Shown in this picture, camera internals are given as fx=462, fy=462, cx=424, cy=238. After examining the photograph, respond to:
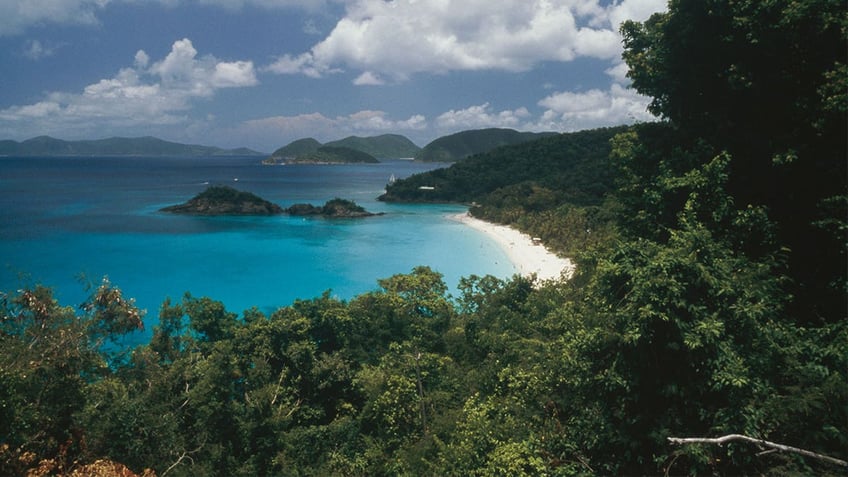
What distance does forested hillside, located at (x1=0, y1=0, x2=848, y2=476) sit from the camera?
490 cm

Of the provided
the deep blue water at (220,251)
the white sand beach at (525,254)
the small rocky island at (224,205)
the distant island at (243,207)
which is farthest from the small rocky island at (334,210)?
the white sand beach at (525,254)

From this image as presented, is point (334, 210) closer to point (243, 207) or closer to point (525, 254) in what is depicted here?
point (243, 207)

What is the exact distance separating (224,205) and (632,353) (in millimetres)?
60006

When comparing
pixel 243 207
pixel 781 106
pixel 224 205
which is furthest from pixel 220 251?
pixel 781 106

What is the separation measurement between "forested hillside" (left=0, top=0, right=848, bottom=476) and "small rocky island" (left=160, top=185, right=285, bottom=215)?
156 feet

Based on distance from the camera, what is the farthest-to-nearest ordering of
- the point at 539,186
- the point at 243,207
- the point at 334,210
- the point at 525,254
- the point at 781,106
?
the point at 539,186 → the point at 243,207 → the point at 334,210 → the point at 525,254 → the point at 781,106

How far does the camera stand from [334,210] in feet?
191

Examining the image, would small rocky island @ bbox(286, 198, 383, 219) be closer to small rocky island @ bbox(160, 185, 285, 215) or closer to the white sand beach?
small rocky island @ bbox(160, 185, 285, 215)

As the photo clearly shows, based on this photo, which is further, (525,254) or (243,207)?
(243,207)

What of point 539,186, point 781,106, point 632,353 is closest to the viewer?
point 632,353

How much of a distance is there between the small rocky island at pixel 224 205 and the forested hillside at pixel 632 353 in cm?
4745

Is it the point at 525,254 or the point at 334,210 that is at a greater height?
the point at 334,210

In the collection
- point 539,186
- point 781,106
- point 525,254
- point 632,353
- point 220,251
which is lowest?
point 525,254

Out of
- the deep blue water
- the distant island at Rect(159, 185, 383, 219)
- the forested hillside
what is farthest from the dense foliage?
the forested hillside
